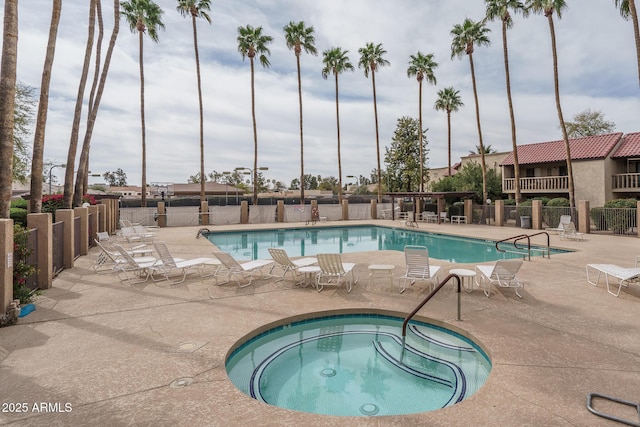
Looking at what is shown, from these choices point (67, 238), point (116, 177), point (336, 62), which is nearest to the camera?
Result: point (67, 238)

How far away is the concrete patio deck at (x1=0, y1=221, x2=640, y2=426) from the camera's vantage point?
319cm

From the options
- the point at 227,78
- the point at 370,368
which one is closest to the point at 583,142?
the point at 227,78

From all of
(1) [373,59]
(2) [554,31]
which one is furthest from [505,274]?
(1) [373,59]

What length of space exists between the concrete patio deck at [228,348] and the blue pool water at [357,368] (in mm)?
295

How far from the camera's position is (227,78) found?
69.6 feet

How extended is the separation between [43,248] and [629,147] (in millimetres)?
33420

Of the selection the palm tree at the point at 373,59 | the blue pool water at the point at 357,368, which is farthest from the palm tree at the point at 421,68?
the blue pool water at the point at 357,368

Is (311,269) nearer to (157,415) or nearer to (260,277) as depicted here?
(260,277)

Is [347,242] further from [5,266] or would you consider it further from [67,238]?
[5,266]

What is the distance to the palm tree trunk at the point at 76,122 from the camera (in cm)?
1480

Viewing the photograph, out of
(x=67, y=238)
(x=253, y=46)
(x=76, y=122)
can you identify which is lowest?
(x=67, y=238)

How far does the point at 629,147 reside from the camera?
82.4 feet

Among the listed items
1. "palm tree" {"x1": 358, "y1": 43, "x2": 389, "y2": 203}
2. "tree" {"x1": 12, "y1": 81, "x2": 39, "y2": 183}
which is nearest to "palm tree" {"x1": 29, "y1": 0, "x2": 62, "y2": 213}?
"tree" {"x1": 12, "y1": 81, "x2": 39, "y2": 183}

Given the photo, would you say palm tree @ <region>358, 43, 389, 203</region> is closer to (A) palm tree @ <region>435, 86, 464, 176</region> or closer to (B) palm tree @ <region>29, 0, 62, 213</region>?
(A) palm tree @ <region>435, 86, 464, 176</region>
